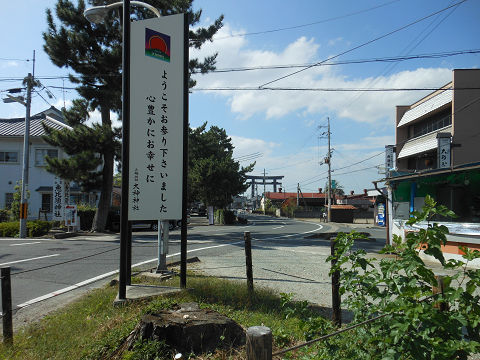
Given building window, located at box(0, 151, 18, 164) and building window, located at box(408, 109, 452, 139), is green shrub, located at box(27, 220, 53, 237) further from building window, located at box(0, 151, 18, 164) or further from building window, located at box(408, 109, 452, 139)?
building window, located at box(408, 109, 452, 139)

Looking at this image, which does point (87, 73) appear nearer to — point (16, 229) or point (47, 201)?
point (16, 229)

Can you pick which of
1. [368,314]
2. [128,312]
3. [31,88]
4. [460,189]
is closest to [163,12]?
[31,88]

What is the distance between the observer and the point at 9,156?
27.8m

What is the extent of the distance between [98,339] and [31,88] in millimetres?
20057

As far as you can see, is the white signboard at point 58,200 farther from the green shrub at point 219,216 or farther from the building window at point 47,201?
the green shrub at point 219,216

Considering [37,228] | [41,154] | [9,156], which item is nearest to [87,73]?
[37,228]

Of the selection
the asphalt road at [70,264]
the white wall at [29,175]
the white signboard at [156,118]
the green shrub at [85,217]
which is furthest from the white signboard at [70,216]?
the white signboard at [156,118]

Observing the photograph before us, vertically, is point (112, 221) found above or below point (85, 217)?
below

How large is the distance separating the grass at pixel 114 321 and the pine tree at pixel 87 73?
13.8 meters

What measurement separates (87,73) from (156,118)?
15365 mm

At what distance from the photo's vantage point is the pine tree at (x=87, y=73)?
1794 centimetres

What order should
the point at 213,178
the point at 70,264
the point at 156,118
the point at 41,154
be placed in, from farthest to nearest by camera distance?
the point at 213,178 < the point at 41,154 < the point at 70,264 < the point at 156,118

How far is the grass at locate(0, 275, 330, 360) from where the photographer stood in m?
3.79

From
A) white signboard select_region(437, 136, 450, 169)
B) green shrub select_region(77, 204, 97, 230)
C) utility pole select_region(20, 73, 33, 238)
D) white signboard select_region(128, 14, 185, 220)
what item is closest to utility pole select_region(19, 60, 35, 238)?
utility pole select_region(20, 73, 33, 238)
